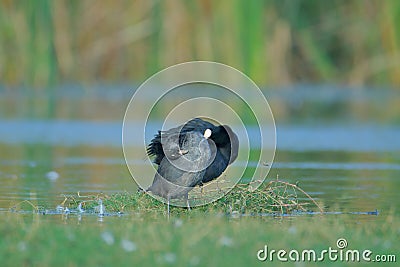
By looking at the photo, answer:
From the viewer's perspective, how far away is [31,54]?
1977 centimetres

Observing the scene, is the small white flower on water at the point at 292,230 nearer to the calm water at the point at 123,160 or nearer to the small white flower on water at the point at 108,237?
the small white flower on water at the point at 108,237

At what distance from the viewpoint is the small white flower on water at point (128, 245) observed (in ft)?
20.9

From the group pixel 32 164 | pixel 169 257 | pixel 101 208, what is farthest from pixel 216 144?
pixel 32 164

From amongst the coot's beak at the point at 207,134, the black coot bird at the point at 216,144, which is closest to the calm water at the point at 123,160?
the black coot bird at the point at 216,144

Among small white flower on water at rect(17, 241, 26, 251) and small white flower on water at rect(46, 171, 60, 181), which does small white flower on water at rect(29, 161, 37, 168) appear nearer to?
small white flower on water at rect(46, 171, 60, 181)

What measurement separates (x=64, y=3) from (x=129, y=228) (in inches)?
582

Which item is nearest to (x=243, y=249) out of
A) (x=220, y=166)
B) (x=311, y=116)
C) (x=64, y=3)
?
(x=220, y=166)

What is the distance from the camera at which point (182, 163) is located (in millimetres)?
8453

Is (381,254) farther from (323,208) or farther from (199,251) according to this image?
(323,208)

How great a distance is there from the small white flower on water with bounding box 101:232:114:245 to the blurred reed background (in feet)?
41.3

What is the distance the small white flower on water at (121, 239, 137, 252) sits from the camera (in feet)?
20.9

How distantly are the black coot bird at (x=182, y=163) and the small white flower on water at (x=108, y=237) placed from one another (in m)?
1.66

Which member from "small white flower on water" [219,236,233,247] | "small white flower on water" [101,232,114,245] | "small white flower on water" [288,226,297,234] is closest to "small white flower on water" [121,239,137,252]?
"small white flower on water" [101,232,114,245]

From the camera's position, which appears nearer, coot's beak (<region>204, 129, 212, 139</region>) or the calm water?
coot's beak (<region>204, 129, 212, 139</region>)
